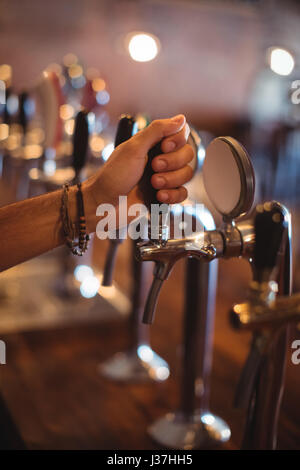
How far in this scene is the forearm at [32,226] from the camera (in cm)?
76

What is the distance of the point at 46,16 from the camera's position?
4965 mm

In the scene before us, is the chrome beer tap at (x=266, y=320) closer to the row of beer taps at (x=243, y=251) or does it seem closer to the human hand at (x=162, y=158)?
A: the row of beer taps at (x=243, y=251)

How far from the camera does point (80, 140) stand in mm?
924

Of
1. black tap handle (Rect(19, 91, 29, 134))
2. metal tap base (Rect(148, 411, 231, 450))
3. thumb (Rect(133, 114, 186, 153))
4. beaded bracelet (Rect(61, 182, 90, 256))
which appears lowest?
metal tap base (Rect(148, 411, 231, 450))

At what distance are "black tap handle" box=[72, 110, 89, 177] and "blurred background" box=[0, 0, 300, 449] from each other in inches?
0.7

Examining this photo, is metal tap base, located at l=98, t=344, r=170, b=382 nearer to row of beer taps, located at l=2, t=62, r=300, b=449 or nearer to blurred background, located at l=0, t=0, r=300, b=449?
blurred background, located at l=0, t=0, r=300, b=449

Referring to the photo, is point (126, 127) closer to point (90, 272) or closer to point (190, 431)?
point (190, 431)

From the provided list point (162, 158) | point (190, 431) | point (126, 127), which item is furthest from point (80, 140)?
point (190, 431)

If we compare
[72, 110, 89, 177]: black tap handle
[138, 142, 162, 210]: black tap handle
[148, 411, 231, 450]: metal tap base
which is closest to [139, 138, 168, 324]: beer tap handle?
[138, 142, 162, 210]: black tap handle

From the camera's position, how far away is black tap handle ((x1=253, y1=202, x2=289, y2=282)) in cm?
57

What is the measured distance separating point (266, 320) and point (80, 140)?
558 mm

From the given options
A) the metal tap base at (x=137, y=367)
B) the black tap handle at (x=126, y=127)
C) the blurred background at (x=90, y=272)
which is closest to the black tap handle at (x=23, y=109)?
the blurred background at (x=90, y=272)

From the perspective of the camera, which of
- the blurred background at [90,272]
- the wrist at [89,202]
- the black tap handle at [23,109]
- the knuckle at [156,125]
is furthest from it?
the black tap handle at [23,109]
